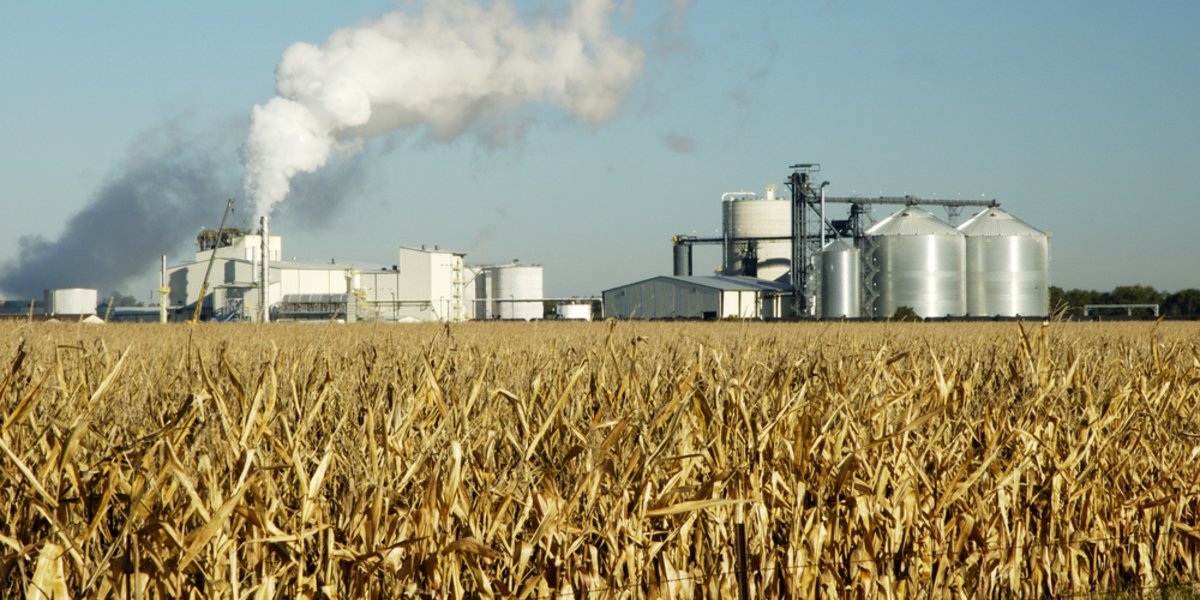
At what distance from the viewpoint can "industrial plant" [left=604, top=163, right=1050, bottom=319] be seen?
58031 mm

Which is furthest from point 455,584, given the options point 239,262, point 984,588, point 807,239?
point 239,262

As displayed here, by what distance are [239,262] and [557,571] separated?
77013mm

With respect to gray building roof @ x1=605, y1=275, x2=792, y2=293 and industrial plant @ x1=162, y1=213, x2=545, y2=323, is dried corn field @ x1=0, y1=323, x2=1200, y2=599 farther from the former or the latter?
industrial plant @ x1=162, y1=213, x2=545, y2=323

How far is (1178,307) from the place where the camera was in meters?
67.0

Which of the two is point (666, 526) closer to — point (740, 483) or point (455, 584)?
point (740, 483)

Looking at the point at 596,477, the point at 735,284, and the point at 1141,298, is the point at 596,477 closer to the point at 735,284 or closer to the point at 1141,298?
the point at 735,284

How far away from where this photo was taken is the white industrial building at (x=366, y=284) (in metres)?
75.4

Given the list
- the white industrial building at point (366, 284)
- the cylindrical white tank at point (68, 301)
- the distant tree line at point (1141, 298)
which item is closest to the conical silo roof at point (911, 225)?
the distant tree line at point (1141, 298)

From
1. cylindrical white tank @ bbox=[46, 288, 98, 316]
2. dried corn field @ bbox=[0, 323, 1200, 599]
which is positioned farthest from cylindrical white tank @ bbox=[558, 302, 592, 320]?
dried corn field @ bbox=[0, 323, 1200, 599]

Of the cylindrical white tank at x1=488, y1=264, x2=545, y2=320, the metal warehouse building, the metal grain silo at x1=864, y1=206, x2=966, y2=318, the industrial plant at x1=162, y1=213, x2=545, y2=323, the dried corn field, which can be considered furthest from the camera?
the cylindrical white tank at x1=488, y1=264, x2=545, y2=320

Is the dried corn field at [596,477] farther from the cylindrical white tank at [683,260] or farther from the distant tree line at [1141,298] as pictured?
the cylindrical white tank at [683,260]

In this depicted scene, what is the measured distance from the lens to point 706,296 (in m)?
64.2

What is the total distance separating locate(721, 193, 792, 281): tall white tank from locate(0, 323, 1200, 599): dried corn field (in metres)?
65.5

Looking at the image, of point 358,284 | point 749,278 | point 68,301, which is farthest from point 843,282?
point 68,301
